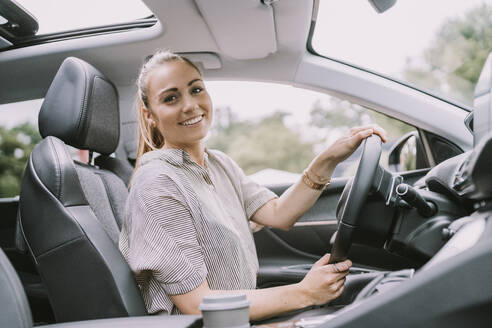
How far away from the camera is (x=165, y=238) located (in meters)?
1.25

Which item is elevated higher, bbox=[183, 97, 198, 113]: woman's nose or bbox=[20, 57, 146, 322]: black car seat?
bbox=[183, 97, 198, 113]: woman's nose

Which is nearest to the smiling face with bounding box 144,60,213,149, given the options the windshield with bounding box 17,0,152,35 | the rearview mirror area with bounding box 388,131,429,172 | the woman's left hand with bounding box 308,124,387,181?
the woman's left hand with bounding box 308,124,387,181

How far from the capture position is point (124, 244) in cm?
143

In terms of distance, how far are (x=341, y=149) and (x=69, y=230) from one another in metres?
0.81

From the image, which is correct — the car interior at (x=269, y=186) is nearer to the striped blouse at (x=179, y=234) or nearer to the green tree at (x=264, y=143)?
the striped blouse at (x=179, y=234)

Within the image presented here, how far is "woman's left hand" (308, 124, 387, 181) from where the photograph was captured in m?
1.39

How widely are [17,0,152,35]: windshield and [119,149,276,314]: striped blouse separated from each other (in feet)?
2.85

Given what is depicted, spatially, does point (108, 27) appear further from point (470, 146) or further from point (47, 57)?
point (470, 146)

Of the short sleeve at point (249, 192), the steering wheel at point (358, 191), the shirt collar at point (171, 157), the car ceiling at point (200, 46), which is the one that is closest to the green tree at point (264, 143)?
the car ceiling at point (200, 46)

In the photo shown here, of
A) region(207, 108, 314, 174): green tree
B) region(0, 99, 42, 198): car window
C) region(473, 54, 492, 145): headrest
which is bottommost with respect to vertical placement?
region(207, 108, 314, 174): green tree

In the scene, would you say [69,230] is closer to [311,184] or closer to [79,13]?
[311,184]

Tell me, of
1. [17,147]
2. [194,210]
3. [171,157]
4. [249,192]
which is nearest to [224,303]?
[194,210]

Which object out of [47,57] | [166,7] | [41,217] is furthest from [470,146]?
[47,57]

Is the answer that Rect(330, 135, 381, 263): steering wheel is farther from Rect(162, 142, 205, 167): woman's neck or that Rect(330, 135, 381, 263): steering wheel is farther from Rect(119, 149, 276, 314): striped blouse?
Rect(162, 142, 205, 167): woman's neck
